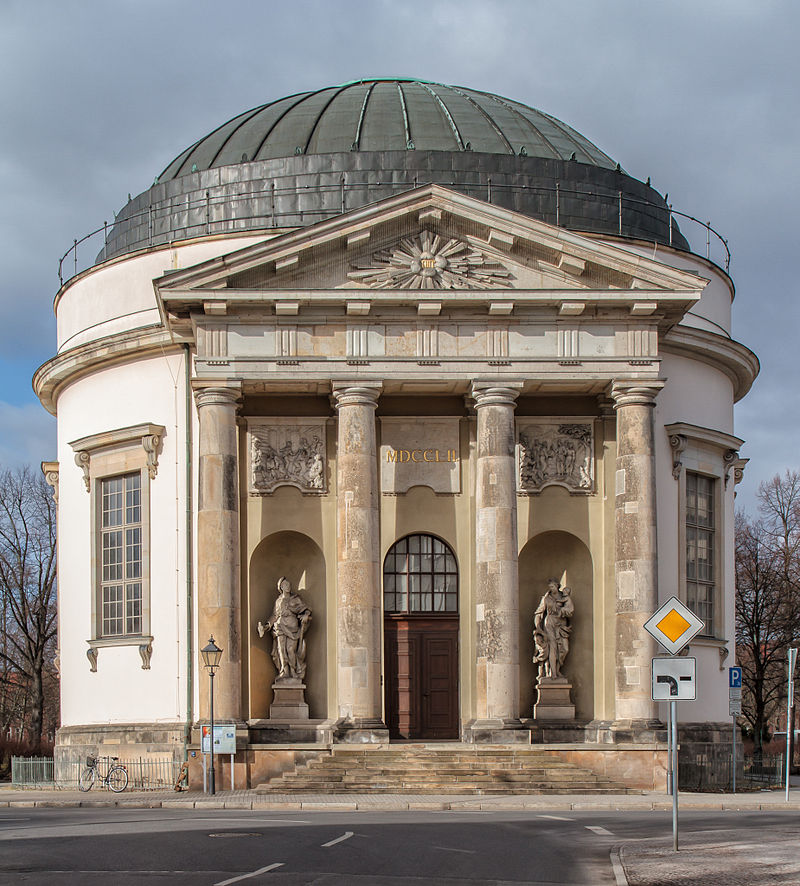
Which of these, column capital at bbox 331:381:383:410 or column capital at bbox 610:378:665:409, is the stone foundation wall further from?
column capital at bbox 610:378:665:409

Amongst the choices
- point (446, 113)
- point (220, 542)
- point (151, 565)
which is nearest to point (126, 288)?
point (151, 565)

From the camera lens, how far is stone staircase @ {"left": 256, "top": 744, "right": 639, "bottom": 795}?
29.9 meters

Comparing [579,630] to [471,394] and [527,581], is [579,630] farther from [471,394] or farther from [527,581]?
[471,394]

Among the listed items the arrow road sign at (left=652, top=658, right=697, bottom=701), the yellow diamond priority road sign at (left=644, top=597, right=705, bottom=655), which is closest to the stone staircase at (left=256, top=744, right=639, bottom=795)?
the arrow road sign at (left=652, top=658, right=697, bottom=701)

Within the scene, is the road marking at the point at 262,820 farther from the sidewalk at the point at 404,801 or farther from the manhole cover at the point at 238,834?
the sidewalk at the point at 404,801

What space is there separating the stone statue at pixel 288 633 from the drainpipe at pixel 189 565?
1.75 m

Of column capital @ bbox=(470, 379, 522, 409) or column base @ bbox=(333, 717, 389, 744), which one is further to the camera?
column capital @ bbox=(470, 379, 522, 409)

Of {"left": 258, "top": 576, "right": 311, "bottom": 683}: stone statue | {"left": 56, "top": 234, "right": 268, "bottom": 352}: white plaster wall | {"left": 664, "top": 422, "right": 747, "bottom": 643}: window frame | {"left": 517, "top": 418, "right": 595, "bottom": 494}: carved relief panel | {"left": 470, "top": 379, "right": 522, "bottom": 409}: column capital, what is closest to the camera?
{"left": 470, "top": 379, "right": 522, "bottom": 409}: column capital

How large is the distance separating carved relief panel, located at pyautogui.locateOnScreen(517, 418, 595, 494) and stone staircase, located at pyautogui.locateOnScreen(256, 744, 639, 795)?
696 centimetres

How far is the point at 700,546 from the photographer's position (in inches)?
1486

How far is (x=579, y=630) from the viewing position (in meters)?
35.2

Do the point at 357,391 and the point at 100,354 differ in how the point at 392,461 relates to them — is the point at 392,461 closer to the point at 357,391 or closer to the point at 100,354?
the point at 357,391

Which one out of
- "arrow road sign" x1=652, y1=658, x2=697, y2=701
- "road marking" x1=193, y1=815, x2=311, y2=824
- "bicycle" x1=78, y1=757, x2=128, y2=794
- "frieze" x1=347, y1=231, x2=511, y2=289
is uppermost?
"frieze" x1=347, y1=231, x2=511, y2=289

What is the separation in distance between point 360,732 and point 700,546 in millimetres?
11145
